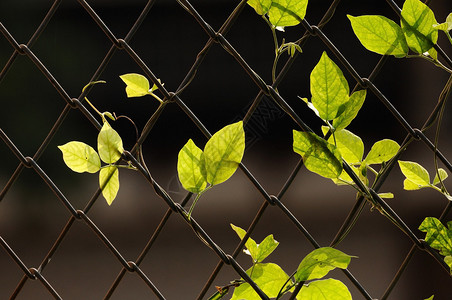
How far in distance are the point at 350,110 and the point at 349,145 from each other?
3cm

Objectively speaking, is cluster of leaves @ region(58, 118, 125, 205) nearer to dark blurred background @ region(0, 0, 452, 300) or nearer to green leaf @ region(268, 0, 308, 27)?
green leaf @ region(268, 0, 308, 27)

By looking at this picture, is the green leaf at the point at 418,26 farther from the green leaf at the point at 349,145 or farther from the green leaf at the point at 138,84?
the green leaf at the point at 138,84

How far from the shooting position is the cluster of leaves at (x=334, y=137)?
41 cm

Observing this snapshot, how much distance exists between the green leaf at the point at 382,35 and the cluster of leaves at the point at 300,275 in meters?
0.14

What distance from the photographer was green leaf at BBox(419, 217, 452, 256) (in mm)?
433

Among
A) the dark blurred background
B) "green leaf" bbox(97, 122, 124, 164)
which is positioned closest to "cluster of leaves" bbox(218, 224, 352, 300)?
"green leaf" bbox(97, 122, 124, 164)

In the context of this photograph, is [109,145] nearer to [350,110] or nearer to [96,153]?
[96,153]

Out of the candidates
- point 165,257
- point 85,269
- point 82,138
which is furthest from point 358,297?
point 82,138

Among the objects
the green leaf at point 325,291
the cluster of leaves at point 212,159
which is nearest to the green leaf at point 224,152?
the cluster of leaves at point 212,159

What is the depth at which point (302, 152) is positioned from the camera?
42 cm

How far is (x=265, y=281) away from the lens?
1.49 feet

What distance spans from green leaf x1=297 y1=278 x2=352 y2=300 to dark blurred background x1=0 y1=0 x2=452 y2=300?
1.78 metres

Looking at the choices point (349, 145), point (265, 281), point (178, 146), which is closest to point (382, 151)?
point (349, 145)

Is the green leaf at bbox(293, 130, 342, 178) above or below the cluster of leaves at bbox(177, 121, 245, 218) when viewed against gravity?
above
